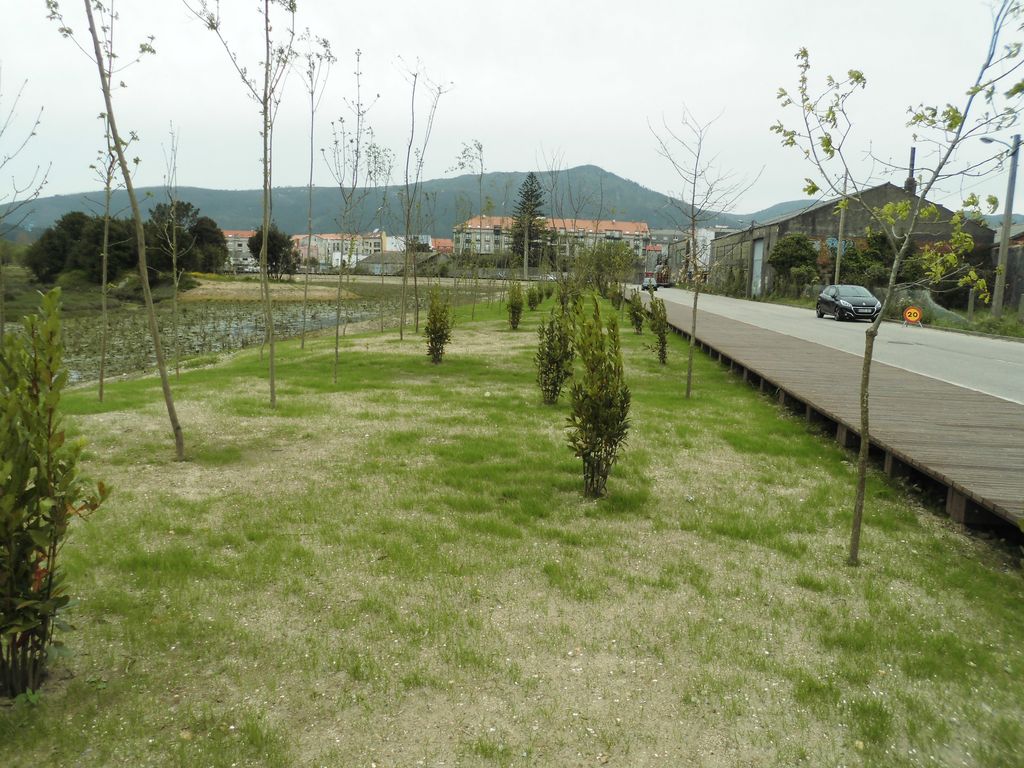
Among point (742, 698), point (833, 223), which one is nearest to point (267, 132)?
point (742, 698)

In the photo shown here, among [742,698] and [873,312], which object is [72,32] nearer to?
[742,698]

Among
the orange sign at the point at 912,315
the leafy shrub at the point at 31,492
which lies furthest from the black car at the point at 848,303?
the leafy shrub at the point at 31,492

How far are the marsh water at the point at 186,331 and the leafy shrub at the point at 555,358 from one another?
6.72m

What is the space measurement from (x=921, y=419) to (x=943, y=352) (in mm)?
10236

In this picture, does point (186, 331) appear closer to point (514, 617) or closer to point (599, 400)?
point (599, 400)

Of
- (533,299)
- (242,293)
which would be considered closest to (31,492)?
(533,299)

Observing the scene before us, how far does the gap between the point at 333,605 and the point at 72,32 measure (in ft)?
18.1

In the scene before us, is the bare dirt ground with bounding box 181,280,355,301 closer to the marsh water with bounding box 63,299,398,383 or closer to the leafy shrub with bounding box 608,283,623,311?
the marsh water with bounding box 63,299,398,383

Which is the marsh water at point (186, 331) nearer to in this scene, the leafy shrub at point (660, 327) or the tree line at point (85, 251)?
the tree line at point (85, 251)

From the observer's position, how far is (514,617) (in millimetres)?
3723

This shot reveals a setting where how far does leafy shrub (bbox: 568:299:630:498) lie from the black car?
23779 mm

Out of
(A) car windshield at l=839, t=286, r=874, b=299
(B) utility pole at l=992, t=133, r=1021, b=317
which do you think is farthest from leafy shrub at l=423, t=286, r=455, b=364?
(A) car windshield at l=839, t=286, r=874, b=299

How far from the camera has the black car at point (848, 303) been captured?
26.2m

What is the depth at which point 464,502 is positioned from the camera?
5.48m
